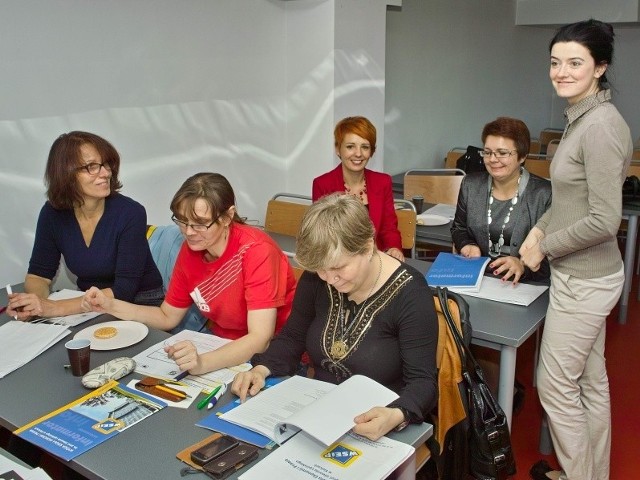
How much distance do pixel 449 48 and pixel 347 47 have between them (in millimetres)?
2047

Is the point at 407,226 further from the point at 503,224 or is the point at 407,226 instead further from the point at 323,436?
the point at 323,436

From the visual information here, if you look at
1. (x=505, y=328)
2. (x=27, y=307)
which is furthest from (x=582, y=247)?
(x=27, y=307)

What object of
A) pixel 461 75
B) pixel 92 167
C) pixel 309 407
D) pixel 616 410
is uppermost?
pixel 461 75

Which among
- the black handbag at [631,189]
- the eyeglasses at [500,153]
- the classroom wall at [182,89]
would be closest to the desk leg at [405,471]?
the eyeglasses at [500,153]

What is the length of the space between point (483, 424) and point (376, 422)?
57cm

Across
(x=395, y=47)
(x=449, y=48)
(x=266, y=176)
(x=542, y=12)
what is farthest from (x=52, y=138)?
(x=542, y=12)

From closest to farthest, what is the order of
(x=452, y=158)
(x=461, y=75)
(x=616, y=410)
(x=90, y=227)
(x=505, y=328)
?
1. (x=505, y=328)
2. (x=90, y=227)
3. (x=616, y=410)
4. (x=452, y=158)
5. (x=461, y=75)

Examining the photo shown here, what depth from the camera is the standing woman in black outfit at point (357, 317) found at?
1.71 m

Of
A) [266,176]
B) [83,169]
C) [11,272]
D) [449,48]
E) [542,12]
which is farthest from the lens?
[542,12]

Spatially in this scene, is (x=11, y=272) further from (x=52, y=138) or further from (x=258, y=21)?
(x=258, y=21)

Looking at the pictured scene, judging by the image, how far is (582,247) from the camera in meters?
2.06

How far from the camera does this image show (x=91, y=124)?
3.04 metres

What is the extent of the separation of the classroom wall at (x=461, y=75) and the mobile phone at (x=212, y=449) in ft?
12.9

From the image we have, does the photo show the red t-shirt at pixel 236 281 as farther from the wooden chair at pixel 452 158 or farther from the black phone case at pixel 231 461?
the wooden chair at pixel 452 158
